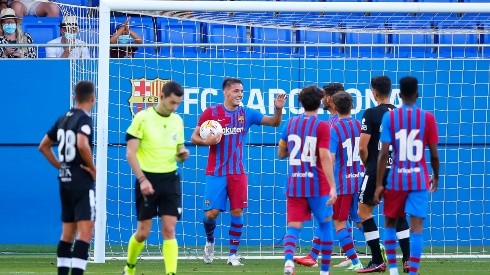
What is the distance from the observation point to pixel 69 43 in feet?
47.9

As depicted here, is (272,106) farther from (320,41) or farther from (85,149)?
(85,149)

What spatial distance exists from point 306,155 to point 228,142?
2432mm

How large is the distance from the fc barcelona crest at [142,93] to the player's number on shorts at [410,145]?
5691 millimetres

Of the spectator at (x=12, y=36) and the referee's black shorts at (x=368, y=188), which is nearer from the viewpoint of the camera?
the referee's black shorts at (x=368, y=188)

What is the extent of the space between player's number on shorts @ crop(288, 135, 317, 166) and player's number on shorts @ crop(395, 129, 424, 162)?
2.89 feet

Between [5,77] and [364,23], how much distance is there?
15.5 ft

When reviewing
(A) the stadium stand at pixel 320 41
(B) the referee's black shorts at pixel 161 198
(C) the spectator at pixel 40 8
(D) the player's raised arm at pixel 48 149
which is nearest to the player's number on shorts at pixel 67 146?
(D) the player's raised arm at pixel 48 149

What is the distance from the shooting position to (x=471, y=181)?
595 inches

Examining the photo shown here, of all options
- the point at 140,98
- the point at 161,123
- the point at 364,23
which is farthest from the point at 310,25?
the point at 161,123

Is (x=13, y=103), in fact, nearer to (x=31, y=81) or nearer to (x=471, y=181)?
(x=31, y=81)

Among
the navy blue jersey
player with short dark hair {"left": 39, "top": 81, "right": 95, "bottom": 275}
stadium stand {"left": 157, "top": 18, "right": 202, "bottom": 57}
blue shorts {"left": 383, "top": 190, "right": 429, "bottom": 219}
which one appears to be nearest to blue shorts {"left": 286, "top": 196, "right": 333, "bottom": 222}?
blue shorts {"left": 383, "top": 190, "right": 429, "bottom": 219}

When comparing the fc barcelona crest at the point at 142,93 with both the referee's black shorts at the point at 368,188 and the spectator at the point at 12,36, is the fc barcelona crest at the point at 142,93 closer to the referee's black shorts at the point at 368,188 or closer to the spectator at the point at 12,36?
the spectator at the point at 12,36

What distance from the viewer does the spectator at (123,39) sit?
47.8 feet

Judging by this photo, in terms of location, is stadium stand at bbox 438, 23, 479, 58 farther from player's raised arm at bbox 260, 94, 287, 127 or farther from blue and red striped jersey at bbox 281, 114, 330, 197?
blue and red striped jersey at bbox 281, 114, 330, 197
